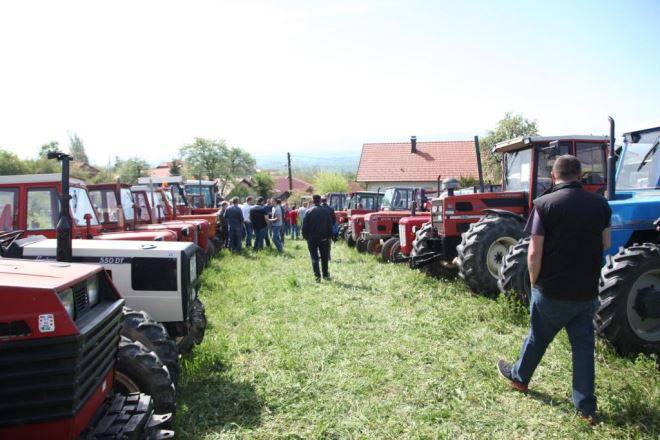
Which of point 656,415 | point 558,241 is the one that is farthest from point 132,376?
point 656,415

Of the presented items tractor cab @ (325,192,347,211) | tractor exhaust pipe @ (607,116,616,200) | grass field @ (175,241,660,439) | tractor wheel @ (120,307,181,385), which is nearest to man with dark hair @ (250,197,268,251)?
tractor cab @ (325,192,347,211)

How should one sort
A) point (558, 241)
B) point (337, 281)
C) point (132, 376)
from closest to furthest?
point (132, 376)
point (558, 241)
point (337, 281)

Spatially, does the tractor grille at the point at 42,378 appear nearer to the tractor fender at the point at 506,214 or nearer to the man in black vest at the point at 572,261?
the man in black vest at the point at 572,261

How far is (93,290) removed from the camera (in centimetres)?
289

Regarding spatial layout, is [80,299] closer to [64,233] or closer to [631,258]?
[64,233]

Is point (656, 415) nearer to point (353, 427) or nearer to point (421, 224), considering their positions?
point (353, 427)

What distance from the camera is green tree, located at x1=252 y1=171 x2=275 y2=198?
6062cm

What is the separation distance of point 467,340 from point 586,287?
2.12 meters

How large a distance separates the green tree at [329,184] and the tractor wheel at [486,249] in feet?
157

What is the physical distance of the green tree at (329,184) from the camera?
57.1m

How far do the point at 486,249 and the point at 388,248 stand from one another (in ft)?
16.0

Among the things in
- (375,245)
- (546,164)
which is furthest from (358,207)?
(546,164)

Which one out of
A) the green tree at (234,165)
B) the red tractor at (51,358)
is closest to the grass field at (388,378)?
the red tractor at (51,358)

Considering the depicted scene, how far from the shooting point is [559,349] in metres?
4.93
